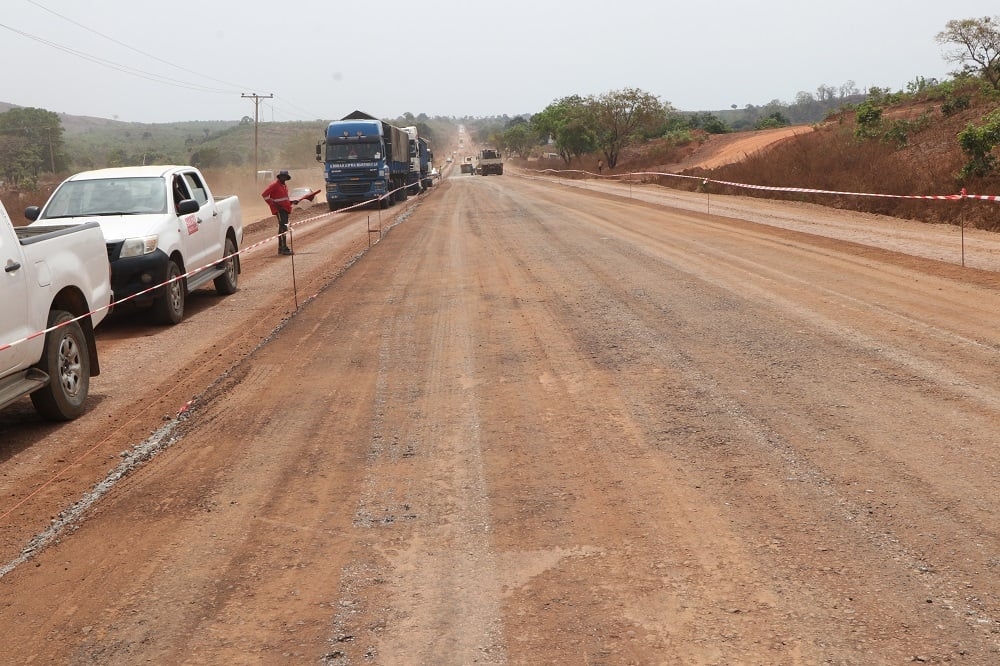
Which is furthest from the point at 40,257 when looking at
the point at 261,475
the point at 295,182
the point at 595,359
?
the point at 295,182

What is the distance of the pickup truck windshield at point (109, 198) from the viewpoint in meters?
12.6

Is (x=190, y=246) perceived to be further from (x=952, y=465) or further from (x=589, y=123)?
(x=589, y=123)

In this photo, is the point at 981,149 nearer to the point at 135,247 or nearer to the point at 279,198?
the point at 279,198

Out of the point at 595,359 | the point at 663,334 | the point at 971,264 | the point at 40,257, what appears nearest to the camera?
the point at 40,257

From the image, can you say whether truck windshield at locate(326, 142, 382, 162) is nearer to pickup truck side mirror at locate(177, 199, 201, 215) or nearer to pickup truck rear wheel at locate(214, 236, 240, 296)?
pickup truck rear wheel at locate(214, 236, 240, 296)

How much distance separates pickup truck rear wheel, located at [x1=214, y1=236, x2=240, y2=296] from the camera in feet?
49.8

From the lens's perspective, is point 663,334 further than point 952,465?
Yes

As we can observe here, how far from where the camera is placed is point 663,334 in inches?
399

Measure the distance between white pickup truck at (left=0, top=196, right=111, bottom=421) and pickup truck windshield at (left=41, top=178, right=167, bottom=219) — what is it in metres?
3.91

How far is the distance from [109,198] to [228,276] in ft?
9.01

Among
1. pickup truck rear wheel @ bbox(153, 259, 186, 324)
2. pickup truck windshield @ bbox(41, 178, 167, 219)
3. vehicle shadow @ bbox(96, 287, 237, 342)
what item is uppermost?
pickup truck windshield @ bbox(41, 178, 167, 219)

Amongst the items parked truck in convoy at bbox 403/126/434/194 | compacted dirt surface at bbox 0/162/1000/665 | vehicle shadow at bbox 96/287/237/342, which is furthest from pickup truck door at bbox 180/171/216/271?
parked truck in convoy at bbox 403/126/434/194

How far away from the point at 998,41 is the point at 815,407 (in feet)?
170

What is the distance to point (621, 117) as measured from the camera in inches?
3041
